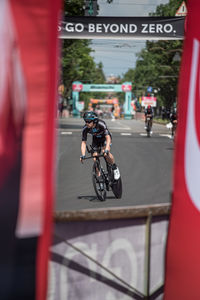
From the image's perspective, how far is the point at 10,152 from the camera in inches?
93.1

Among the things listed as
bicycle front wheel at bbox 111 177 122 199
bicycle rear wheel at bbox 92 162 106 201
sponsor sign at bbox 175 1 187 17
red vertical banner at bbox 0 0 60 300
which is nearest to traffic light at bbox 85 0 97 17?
sponsor sign at bbox 175 1 187 17

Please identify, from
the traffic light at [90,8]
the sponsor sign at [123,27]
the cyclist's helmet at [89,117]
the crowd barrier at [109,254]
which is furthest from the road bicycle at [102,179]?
the crowd barrier at [109,254]

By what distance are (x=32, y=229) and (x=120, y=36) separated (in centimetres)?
407

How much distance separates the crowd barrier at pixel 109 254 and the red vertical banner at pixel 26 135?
2.30ft

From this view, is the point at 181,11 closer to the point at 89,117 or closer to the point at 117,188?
the point at 89,117

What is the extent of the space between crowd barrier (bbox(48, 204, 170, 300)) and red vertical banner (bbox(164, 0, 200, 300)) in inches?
7.6

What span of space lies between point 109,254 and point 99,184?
500 cm

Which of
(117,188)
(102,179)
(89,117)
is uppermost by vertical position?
(89,117)

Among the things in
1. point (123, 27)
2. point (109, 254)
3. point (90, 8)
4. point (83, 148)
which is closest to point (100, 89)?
point (83, 148)

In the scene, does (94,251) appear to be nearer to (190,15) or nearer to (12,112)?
(12,112)

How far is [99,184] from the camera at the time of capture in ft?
27.5

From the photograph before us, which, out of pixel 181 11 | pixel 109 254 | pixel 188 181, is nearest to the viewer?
pixel 188 181

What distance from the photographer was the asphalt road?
26.5 ft

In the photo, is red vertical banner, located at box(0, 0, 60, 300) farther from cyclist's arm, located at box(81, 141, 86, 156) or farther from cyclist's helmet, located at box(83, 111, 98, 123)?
cyclist's arm, located at box(81, 141, 86, 156)
